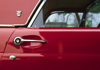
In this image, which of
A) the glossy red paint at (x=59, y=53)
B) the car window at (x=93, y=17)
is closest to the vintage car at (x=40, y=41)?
the glossy red paint at (x=59, y=53)

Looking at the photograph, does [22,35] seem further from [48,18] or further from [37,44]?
[48,18]

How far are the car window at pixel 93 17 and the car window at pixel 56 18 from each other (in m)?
0.09

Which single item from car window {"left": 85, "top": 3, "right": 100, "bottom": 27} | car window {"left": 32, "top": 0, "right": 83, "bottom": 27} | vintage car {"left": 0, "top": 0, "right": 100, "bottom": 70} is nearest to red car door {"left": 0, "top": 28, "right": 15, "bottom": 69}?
vintage car {"left": 0, "top": 0, "right": 100, "bottom": 70}

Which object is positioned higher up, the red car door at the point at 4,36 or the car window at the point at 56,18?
the car window at the point at 56,18

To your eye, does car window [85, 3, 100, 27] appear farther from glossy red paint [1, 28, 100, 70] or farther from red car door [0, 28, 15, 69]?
red car door [0, 28, 15, 69]

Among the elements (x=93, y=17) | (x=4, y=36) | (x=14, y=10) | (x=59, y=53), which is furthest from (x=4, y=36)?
(x=93, y=17)

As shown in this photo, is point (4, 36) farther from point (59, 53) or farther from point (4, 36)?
point (59, 53)

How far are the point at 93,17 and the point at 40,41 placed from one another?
68cm

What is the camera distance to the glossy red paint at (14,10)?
1575mm

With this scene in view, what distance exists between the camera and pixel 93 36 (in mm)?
1453

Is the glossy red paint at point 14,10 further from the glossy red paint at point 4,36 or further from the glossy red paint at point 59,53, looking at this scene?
the glossy red paint at point 59,53

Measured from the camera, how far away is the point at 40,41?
1.44 meters

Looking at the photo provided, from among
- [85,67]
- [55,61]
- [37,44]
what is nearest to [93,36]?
[85,67]

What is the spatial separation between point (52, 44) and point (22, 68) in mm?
359
